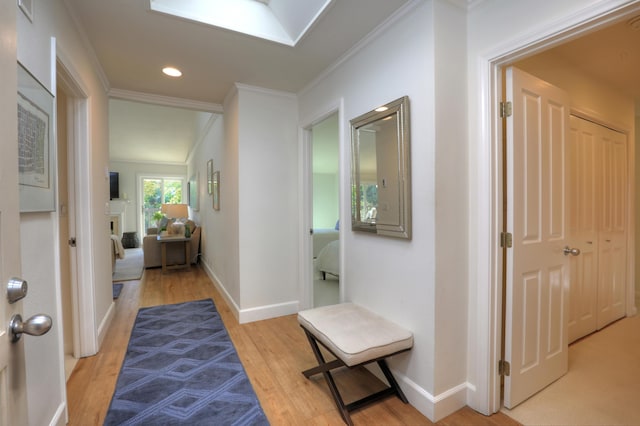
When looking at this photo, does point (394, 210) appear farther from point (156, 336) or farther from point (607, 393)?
point (156, 336)

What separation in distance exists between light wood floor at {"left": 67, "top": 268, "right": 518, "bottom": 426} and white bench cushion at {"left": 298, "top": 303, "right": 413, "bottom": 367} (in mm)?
370

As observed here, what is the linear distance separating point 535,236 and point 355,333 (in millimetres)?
1202

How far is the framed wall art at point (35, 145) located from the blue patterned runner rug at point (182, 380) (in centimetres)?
120

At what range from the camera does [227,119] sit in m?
3.33

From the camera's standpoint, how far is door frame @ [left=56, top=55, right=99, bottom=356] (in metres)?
2.18

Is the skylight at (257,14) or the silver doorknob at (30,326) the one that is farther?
the skylight at (257,14)

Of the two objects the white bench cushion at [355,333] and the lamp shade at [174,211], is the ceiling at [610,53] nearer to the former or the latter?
the white bench cushion at [355,333]

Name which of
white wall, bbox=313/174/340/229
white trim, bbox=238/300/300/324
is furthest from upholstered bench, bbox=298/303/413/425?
white wall, bbox=313/174/340/229

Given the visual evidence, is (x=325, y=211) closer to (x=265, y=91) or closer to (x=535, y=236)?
(x=265, y=91)

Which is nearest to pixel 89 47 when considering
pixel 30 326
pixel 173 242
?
pixel 30 326

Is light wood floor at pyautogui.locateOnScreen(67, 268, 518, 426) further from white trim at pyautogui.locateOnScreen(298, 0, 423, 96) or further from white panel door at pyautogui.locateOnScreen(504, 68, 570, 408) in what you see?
white trim at pyautogui.locateOnScreen(298, 0, 423, 96)

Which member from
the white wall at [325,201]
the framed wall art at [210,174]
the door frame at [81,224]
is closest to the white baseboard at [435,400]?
the door frame at [81,224]

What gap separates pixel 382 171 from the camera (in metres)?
1.95

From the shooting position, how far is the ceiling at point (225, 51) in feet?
5.98
